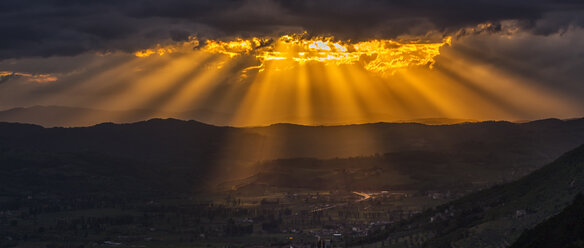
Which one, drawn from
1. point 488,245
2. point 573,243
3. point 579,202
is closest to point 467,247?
point 488,245

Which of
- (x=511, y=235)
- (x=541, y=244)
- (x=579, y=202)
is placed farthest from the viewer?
(x=511, y=235)

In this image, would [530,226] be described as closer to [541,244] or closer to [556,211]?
[556,211]

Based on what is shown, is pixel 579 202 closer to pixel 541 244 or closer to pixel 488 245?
pixel 541 244

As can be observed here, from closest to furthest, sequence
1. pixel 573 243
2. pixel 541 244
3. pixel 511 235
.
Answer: pixel 573 243 → pixel 541 244 → pixel 511 235

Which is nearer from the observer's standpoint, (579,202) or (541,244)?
(541,244)

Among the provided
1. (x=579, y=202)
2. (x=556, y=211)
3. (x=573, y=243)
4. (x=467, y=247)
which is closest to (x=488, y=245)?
(x=467, y=247)

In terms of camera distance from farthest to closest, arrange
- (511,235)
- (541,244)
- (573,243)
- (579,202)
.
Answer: (511,235)
(579,202)
(541,244)
(573,243)
